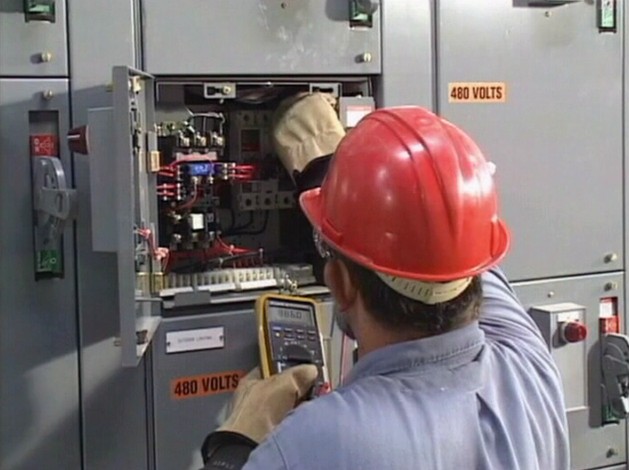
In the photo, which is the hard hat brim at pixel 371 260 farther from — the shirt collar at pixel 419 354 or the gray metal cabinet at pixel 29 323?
the gray metal cabinet at pixel 29 323

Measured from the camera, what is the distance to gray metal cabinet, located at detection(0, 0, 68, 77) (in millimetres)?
1866

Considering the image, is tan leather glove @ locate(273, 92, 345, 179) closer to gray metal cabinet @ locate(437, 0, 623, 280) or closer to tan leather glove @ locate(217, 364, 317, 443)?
gray metal cabinet @ locate(437, 0, 623, 280)

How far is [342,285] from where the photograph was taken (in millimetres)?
1282

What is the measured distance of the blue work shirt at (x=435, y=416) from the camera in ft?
3.68

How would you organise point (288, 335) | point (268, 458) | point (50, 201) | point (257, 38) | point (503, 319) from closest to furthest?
1. point (268, 458)
2. point (503, 319)
3. point (50, 201)
4. point (288, 335)
5. point (257, 38)

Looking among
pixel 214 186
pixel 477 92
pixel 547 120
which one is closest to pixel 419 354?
pixel 214 186

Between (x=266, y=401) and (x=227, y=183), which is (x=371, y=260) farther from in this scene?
(x=227, y=183)

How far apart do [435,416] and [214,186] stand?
111 cm

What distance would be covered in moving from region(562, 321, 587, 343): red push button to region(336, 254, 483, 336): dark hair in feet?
4.28

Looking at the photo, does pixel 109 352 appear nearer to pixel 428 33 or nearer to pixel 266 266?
pixel 266 266

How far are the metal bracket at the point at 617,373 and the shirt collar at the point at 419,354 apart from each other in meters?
1.45

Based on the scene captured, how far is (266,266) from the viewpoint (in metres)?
2.21

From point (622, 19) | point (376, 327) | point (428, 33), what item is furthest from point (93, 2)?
point (622, 19)

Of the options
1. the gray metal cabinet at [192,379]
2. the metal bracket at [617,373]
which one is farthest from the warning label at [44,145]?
the metal bracket at [617,373]
